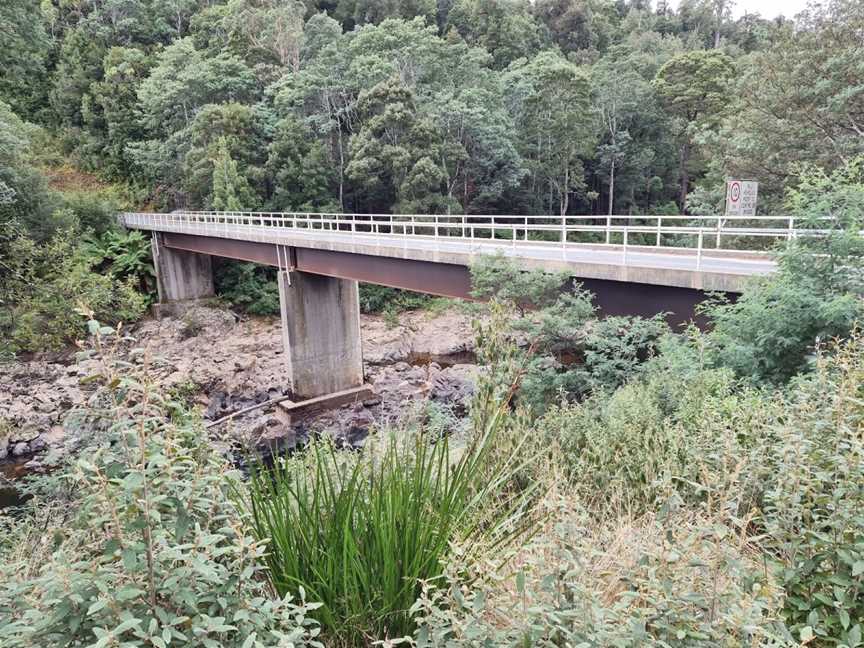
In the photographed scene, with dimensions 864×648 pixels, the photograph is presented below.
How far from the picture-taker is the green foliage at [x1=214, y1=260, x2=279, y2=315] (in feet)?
107

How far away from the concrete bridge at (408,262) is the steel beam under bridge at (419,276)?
3cm

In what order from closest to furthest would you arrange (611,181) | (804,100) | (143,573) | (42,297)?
(143,573), (42,297), (804,100), (611,181)

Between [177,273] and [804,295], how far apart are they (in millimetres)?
33834

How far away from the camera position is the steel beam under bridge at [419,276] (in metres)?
9.32

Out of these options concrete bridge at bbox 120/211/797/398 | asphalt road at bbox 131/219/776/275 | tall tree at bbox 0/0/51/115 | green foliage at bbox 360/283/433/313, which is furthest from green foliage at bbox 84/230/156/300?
asphalt road at bbox 131/219/776/275

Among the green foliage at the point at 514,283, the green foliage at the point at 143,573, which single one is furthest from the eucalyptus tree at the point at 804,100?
the green foliage at the point at 143,573

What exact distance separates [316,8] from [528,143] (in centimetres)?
3928

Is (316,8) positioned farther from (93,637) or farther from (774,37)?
(93,637)

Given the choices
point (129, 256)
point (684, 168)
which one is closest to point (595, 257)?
point (129, 256)

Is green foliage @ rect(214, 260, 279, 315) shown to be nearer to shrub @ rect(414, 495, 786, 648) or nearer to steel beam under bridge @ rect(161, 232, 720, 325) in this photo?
steel beam under bridge @ rect(161, 232, 720, 325)

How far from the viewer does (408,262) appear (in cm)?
1523

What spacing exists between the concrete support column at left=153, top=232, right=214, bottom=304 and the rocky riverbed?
245cm

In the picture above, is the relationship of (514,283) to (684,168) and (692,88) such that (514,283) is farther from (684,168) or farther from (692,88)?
(684,168)

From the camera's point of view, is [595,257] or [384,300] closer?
[595,257]
